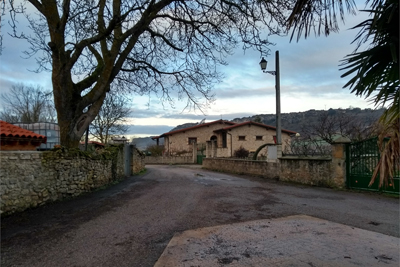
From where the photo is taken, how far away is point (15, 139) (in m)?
10.1

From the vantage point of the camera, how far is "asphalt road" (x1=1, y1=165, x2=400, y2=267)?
4.42 metres

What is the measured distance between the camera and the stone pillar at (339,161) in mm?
10562

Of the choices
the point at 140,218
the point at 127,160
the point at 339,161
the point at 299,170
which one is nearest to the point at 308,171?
the point at 299,170

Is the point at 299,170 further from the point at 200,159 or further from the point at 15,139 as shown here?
the point at 200,159

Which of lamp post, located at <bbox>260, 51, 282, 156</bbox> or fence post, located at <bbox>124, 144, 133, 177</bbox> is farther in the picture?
fence post, located at <bbox>124, 144, 133, 177</bbox>

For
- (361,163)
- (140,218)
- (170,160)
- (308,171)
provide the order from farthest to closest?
1. (170,160)
2. (308,171)
3. (361,163)
4. (140,218)

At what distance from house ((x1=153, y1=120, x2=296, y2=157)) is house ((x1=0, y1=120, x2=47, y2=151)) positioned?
26682 mm

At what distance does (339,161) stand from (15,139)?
12.0 metres

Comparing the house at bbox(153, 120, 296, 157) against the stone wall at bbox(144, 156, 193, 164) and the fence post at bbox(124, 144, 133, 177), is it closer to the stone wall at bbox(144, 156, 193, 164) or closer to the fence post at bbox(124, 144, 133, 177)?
the stone wall at bbox(144, 156, 193, 164)

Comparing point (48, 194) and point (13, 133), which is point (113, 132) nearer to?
point (13, 133)

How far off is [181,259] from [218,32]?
33.5 ft

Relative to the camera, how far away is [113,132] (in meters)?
35.0

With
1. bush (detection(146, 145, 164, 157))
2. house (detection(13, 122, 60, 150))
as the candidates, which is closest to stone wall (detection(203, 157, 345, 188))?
house (detection(13, 122, 60, 150))

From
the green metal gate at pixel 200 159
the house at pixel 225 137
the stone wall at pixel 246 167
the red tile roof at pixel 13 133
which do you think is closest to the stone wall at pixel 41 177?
the red tile roof at pixel 13 133
